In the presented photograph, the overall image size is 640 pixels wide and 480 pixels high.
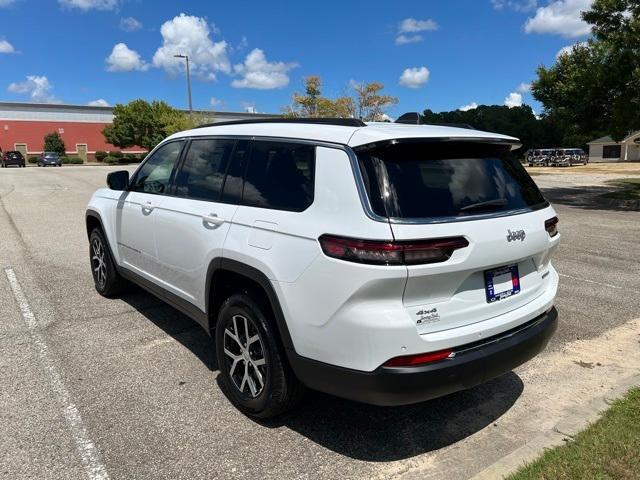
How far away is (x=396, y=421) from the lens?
3332mm

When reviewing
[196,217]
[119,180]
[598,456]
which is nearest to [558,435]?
[598,456]

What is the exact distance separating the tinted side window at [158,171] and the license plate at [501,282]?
268cm

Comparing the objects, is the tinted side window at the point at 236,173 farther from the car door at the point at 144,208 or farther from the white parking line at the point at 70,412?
the white parking line at the point at 70,412

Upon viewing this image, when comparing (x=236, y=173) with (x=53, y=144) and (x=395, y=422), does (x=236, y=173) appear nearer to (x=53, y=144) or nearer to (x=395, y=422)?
(x=395, y=422)

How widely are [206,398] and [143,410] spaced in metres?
0.41

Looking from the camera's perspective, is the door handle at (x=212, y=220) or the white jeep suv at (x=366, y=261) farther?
the door handle at (x=212, y=220)

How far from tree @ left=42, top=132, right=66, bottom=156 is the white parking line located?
239ft

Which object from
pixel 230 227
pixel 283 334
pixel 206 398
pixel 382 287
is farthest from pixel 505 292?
pixel 206 398

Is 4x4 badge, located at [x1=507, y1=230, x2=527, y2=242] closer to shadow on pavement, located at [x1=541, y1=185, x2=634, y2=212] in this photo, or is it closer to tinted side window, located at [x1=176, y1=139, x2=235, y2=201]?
tinted side window, located at [x1=176, y1=139, x2=235, y2=201]

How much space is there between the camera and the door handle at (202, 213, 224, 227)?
341 centimetres

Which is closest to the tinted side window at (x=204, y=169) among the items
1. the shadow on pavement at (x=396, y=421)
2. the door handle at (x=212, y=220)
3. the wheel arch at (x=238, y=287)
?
the door handle at (x=212, y=220)

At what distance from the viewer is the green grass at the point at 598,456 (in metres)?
2.62

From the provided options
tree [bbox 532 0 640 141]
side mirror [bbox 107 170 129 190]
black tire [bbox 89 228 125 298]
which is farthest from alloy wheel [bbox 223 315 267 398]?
tree [bbox 532 0 640 141]

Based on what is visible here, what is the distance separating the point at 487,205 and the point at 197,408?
88.0 inches
